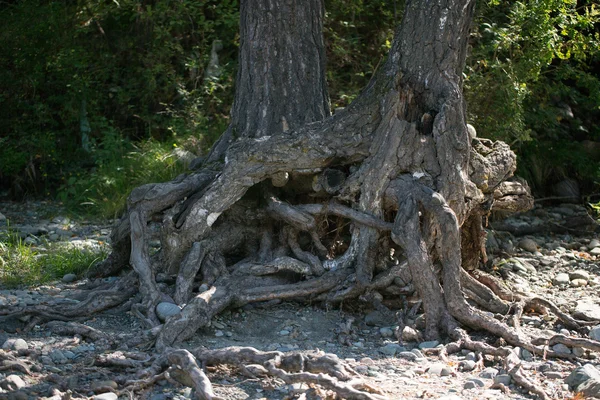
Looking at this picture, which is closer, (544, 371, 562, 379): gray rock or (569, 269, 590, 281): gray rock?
(544, 371, 562, 379): gray rock

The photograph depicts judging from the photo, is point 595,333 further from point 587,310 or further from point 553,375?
point 553,375

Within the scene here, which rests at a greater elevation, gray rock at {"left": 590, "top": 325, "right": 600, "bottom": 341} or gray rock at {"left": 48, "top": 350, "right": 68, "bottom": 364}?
gray rock at {"left": 590, "top": 325, "right": 600, "bottom": 341}

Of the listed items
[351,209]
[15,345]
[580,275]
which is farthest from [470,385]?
[580,275]

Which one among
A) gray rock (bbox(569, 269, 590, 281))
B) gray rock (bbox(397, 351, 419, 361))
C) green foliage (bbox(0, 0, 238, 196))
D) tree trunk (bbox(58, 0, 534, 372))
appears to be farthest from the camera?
green foliage (bbox(0, 0, 238, 196))

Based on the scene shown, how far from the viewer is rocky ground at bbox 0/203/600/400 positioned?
517cm

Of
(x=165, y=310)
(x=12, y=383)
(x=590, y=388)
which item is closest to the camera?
(x=12, y=383)

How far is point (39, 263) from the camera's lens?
8.05 metres

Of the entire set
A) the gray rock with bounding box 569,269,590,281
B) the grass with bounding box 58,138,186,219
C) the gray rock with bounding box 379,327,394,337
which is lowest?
the gray rock with bounding box 379,327,394,337

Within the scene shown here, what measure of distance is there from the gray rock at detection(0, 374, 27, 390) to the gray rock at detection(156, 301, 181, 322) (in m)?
1.43

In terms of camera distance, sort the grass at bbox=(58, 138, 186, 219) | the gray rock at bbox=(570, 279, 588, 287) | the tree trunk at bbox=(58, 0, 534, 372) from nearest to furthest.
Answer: the tree trunk at bbox=(58, 0, 534, 372) → the gray rock at bbox=(570, 279, 588, 287) → the grass at bbox=(58, 138, 186, 219)

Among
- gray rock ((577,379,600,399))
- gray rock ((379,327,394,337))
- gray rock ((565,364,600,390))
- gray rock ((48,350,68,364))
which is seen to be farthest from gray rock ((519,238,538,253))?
gray rock ((48,350,68,364))

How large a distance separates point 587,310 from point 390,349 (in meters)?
1.90

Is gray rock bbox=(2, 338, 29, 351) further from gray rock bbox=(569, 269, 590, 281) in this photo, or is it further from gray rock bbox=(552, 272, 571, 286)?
gray rock bbox=(569, 269, 590, 281)

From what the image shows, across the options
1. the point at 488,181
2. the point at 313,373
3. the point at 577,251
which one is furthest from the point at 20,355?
the point at 577,251
